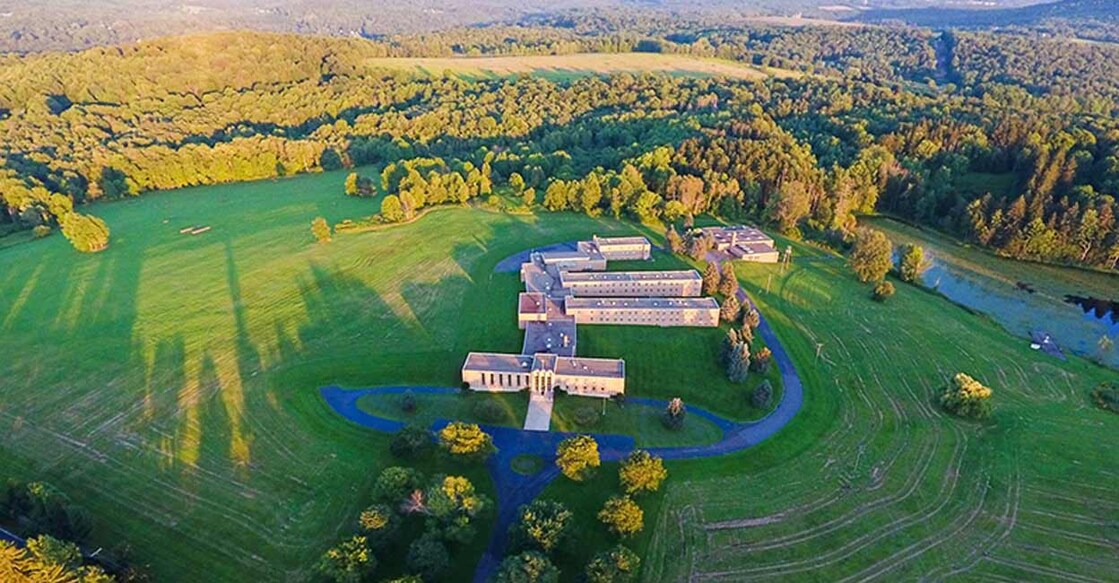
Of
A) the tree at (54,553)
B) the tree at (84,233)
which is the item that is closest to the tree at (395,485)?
the tree at (54,553)

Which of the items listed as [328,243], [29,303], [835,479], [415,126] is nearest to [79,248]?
[29,303]

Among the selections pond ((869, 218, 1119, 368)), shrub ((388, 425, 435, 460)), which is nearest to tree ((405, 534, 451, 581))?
shrub ((388, 425, 435, 460))

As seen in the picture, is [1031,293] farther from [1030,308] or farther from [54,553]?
[54,553]

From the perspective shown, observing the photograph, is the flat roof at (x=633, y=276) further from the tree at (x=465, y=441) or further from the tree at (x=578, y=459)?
the tree at (x=578, y=459)

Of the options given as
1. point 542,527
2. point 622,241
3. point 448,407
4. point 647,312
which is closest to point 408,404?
point 448,407

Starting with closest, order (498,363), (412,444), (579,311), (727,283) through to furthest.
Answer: (412,444), (498,363), (579,311), (727,283)

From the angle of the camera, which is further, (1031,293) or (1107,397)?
(1031,293)

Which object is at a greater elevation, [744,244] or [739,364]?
[744,244]

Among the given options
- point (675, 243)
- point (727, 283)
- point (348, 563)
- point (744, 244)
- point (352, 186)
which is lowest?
point (348, 563)
